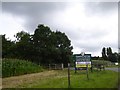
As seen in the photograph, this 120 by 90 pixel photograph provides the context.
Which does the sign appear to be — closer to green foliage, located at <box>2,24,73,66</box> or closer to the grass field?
the grass field

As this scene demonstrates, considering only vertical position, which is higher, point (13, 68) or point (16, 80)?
point (13, 68)

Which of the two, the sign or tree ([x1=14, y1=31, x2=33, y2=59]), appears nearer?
the sign

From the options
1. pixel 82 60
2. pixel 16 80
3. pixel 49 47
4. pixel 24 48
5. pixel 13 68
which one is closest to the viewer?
pixel 16 80

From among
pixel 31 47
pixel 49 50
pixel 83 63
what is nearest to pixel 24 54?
pixel 31 47

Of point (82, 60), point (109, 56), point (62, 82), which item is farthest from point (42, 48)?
point (109, 56)

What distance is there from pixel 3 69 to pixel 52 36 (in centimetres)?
3803

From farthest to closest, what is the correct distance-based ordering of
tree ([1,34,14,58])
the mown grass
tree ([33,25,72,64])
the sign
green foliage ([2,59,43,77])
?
tree ([1,34,14,58]) < tree ([33,25,72,64]) < the sign < green foliage ([2,59,43,77]) < the mown grass

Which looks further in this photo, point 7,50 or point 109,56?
point 109,56

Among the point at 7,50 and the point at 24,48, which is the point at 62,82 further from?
the point at 7,50

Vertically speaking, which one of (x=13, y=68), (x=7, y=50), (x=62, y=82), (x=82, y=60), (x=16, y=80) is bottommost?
(x=16, y=80)

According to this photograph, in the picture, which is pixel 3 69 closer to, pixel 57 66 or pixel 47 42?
pixel 57 66

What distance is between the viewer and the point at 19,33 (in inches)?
3403

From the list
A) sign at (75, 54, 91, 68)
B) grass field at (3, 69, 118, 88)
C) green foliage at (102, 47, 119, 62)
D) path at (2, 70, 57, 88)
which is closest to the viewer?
grass field at (3, 69, 118, 88)

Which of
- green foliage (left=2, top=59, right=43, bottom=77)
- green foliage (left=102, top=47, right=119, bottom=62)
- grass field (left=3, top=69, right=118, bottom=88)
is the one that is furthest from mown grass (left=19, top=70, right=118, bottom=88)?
green foliage (left=102, top=47, right=119, bottom=62)
